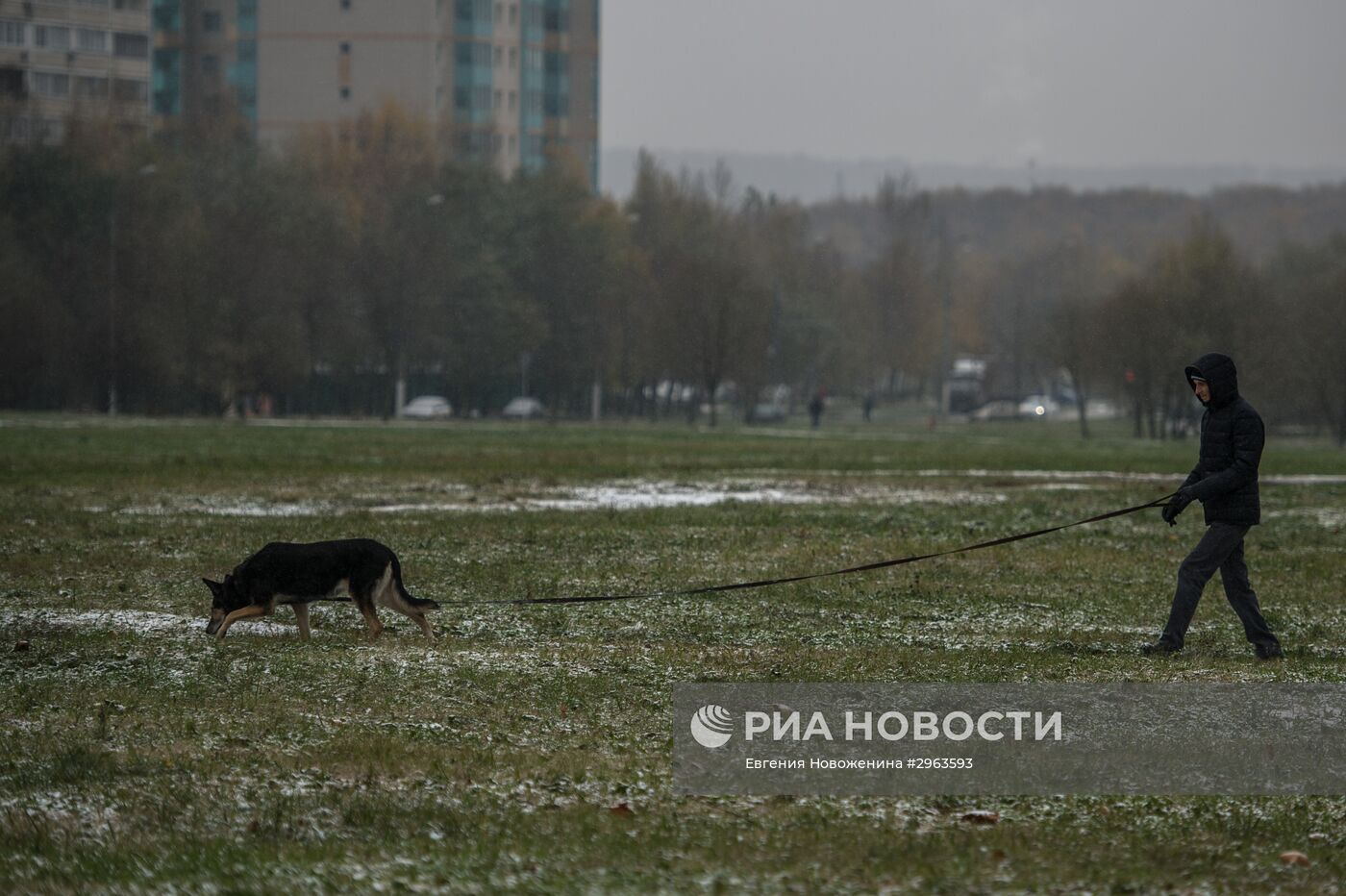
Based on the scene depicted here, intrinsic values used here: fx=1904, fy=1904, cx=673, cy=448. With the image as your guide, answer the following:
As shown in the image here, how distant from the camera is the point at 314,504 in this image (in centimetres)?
2648

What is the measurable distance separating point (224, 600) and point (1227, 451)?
6.91 meters

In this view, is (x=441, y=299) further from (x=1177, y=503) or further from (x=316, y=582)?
(x=1177, y=503)

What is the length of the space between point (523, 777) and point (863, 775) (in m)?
1.56

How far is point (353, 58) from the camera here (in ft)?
473

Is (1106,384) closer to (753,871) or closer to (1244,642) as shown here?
(1244,642)

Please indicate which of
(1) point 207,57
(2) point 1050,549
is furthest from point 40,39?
(2) point 1050,549

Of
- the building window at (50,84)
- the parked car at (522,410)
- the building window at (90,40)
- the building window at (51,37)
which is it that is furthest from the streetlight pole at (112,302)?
the building window at (90,40)

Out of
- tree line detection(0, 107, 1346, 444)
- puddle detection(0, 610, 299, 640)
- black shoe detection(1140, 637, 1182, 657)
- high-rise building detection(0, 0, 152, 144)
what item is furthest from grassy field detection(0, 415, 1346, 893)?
high-rise building detection(0, 0, 152, 144)

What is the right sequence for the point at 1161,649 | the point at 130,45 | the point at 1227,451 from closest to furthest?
the point at 1227,451 → the point at 1161,649 → the point at 130,45

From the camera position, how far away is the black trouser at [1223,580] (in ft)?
42.4

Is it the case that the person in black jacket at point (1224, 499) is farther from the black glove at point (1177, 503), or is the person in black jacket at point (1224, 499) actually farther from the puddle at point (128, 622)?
the puddle at point (128, 622)

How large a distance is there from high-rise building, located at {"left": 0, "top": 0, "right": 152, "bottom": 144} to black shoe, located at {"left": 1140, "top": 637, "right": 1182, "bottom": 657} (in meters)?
113

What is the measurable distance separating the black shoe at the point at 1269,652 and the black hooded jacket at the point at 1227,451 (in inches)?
33.3

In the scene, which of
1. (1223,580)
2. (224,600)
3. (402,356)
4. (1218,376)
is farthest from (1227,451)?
(402,356)
